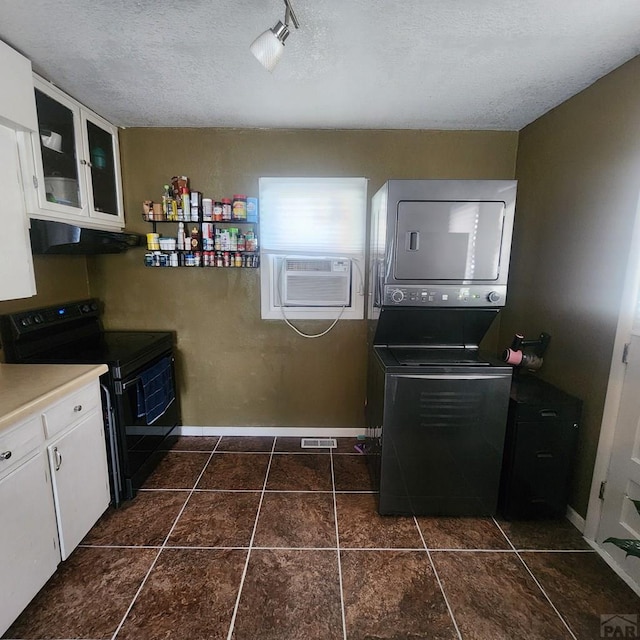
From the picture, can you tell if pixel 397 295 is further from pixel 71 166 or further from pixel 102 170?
pixel 102 170

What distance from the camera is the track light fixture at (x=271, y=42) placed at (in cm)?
117

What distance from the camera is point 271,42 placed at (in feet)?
3.91

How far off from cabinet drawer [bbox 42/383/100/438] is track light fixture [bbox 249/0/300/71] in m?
1.72

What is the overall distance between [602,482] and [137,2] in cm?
307

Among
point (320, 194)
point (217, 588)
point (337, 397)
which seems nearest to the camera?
point (217, 588)

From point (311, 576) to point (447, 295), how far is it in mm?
1603

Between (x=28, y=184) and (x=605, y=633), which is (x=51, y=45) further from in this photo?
(x=605, y=633)

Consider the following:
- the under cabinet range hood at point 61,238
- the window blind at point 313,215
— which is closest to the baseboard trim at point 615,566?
the window blind at point 313,215

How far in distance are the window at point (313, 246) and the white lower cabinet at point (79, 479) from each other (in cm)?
139

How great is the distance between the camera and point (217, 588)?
1.49m

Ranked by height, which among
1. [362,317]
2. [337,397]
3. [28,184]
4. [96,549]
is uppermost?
[28,184]

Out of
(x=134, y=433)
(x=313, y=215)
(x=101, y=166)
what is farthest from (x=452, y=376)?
(x=101, y=166)

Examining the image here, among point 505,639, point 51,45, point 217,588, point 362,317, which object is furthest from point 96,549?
point 51,45

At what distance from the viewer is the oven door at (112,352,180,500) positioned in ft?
6.17
